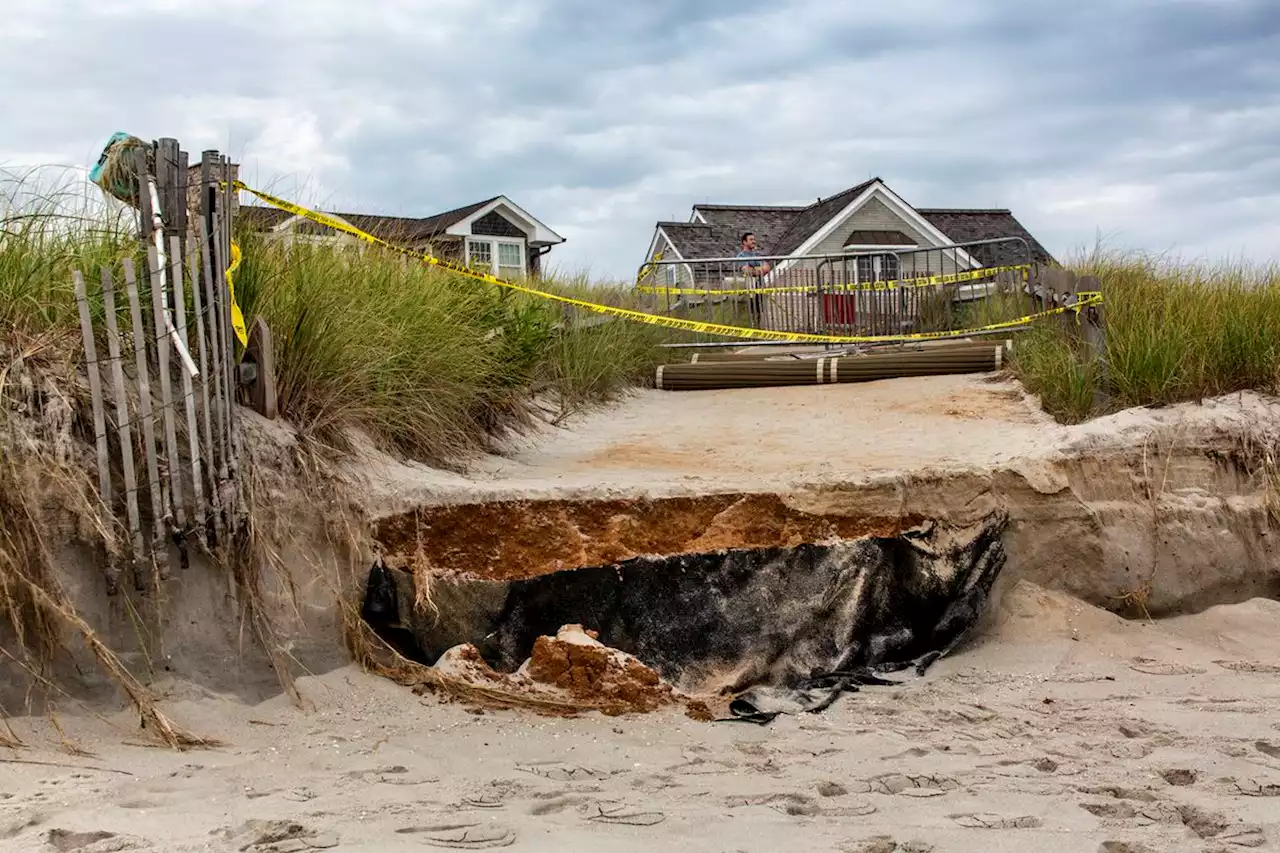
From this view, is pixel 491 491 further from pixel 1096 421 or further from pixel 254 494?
pixel 1096 421

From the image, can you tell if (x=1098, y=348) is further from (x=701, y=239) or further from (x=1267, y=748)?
(x=701, y=239)

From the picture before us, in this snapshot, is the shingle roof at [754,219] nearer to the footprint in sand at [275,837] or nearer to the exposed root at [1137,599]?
the exposed root at [1137,599]

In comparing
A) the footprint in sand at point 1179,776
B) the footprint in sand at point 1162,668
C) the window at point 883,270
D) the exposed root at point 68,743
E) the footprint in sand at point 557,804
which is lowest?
the footprint in sand at point 1179,776

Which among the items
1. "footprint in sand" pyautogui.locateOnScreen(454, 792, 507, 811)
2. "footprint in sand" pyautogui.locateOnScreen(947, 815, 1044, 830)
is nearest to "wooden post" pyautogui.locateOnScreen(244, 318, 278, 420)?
"footprint in sand" pyautogui.locateOnScreen(454, 792, 507, 811)

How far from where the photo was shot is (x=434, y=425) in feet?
21.6

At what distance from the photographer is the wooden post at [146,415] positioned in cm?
460

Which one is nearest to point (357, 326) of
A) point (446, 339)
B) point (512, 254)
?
point (446, 339)

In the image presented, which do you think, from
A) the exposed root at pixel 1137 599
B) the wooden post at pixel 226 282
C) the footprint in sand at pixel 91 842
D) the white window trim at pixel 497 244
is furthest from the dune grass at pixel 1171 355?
the white window trim at pixel 497 244

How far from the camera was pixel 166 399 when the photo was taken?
4691 millimetres

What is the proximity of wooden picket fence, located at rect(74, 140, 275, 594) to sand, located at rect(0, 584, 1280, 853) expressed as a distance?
2.42ft

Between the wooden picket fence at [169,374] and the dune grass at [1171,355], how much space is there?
5.19m

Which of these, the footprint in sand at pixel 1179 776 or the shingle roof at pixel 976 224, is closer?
the footprint in sand at pixel 1179 776

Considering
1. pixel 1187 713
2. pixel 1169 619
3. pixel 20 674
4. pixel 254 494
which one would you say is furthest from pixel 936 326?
pixel 20 674

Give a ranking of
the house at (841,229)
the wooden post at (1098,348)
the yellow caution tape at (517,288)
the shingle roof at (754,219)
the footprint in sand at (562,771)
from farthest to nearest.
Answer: the shingle roof at (754,219) → the house at (841,229) → the wooden post at (1098,348) → the yellow caution tape at (517,288) → the footprint in sand at (562,771)
